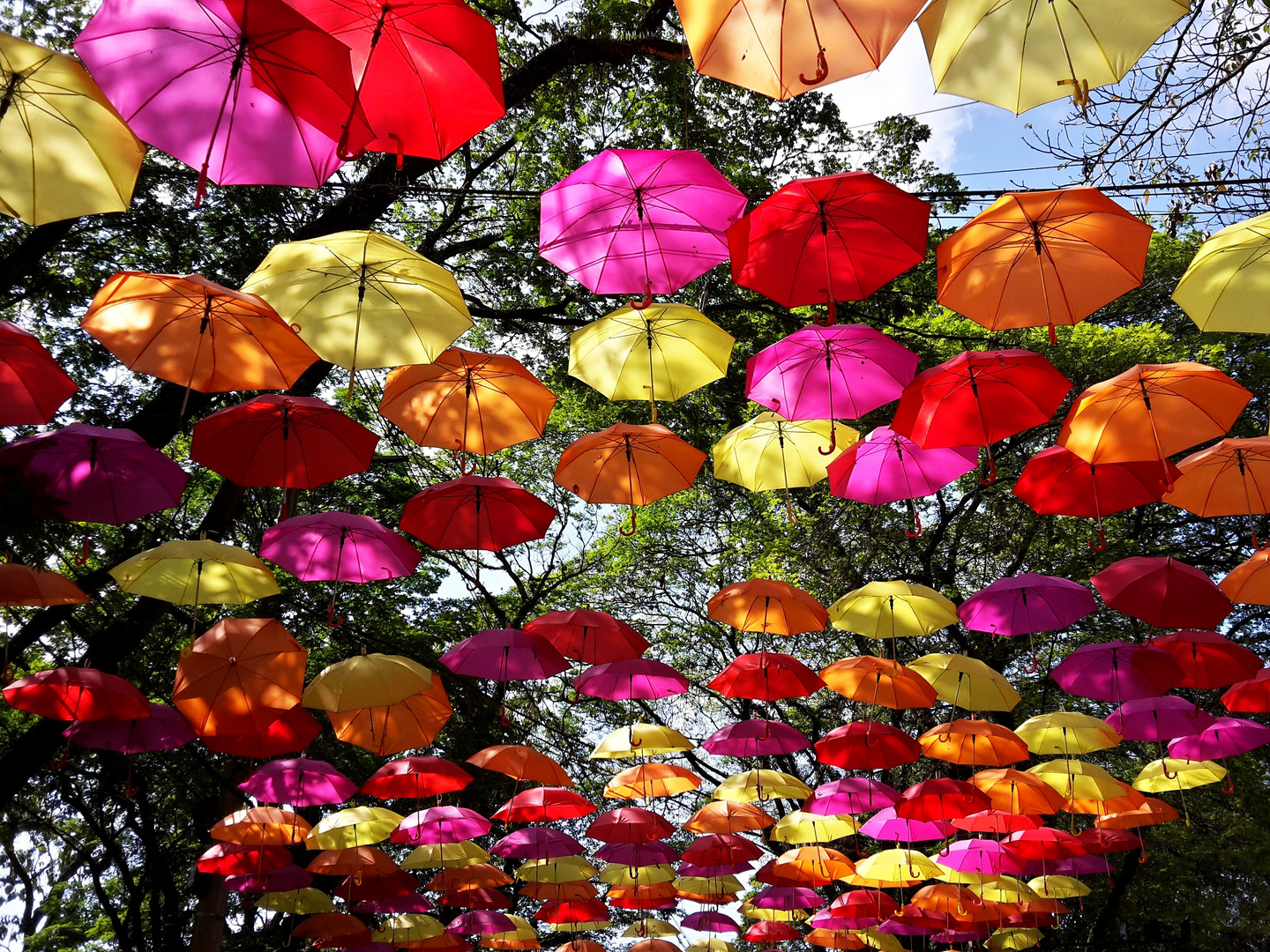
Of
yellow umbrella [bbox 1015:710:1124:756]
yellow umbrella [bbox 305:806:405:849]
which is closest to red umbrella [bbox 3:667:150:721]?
yellow umbrella [bbox 305:806:405:849]

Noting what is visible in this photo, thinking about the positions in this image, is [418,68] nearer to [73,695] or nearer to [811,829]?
[73,695]

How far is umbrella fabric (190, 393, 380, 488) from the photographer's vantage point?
647 cm

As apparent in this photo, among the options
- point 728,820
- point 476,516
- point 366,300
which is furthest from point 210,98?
point 728,820

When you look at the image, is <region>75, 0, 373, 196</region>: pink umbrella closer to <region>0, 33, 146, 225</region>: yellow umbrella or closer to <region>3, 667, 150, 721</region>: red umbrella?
<region>0, 33, 146, 225</region>: yellow umbrella

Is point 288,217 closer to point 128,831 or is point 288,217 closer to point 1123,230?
point 1123,230

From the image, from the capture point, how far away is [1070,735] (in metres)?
8.99

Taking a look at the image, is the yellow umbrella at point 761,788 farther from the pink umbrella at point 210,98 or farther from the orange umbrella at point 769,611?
the pink umbrella at point 210,98

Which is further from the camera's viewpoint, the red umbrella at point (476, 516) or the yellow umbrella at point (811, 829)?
the yellow umbrella at point (811, 829)

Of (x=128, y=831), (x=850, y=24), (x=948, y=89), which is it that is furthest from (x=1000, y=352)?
(x=128, y=831)

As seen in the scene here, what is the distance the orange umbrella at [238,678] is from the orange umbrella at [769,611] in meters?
3.56

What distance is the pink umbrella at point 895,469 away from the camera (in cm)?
754

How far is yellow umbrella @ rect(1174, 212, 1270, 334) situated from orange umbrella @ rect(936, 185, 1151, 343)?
1.26ft

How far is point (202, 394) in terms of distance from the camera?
835cm

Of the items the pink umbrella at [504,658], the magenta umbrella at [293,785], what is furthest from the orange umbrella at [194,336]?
the magenta umbrella at [293,785]
